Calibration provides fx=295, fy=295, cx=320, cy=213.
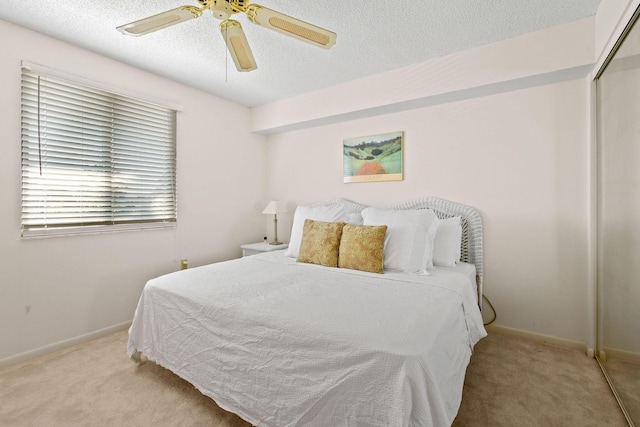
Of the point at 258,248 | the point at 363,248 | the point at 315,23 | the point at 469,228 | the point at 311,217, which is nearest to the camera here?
the point at 315,23

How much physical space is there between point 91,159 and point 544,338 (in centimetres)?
408

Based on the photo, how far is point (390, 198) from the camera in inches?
126

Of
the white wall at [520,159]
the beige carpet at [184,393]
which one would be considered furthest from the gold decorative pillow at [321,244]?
the beige carpet at [184,393]

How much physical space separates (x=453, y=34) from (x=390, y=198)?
5.09 feet

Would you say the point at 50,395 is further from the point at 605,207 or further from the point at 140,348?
the point at 605,207

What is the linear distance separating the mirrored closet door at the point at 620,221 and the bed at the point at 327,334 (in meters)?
0.73

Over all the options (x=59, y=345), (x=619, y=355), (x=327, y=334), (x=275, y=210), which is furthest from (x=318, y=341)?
(x=275, y=210)

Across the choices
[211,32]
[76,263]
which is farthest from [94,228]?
[211,32]

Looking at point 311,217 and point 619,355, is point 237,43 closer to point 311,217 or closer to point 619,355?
point 311,217

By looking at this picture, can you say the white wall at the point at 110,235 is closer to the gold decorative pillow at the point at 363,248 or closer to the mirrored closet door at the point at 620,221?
the gold decorative pillow at the point at 363,248

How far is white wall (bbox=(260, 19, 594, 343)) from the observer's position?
2.29 meters

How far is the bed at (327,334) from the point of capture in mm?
1113

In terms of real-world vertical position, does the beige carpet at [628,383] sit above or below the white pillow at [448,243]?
below

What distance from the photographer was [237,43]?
170 centimetres
